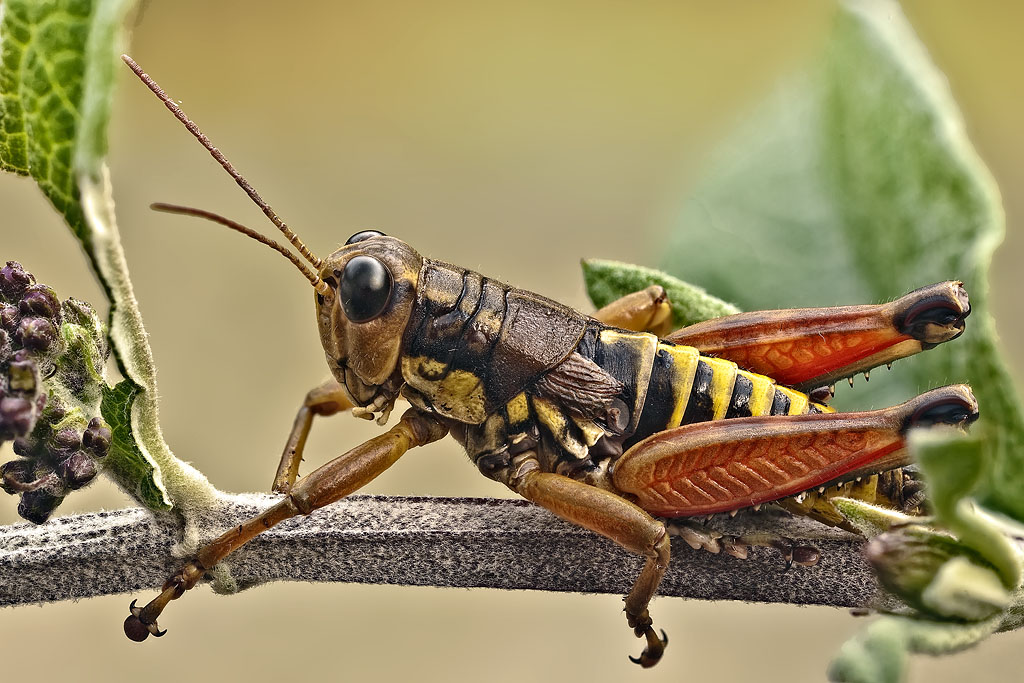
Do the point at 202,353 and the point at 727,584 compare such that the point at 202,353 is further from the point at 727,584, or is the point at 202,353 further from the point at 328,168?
the point at 727,584

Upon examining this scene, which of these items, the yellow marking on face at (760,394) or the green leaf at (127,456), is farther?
the yellow marking on face at (760,394)

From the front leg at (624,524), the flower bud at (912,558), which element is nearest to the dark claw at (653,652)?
the front leg at (624,524)

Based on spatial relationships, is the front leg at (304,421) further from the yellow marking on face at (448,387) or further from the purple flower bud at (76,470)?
the purple flower bud at (76,470)

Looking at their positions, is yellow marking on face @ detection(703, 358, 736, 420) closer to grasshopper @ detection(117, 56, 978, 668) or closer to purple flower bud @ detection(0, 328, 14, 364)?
grasshopper @ detection(117, 56, 978, 668)

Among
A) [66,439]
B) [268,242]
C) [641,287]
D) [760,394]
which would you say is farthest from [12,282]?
[760,394]

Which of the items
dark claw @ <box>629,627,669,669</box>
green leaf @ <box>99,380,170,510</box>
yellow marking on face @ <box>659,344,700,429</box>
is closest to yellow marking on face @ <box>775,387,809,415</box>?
yellow marking on face @ <box>659,344,700,429</box>

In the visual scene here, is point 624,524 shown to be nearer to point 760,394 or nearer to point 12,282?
point 760,394

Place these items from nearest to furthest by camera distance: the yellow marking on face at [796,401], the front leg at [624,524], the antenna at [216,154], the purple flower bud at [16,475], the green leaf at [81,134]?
the green leaf at [81,134] < the purple flower bud at [16,475] < the antenna at [216,154] < the front leg at [624,524] < the yellow marking on face at [796,401]
